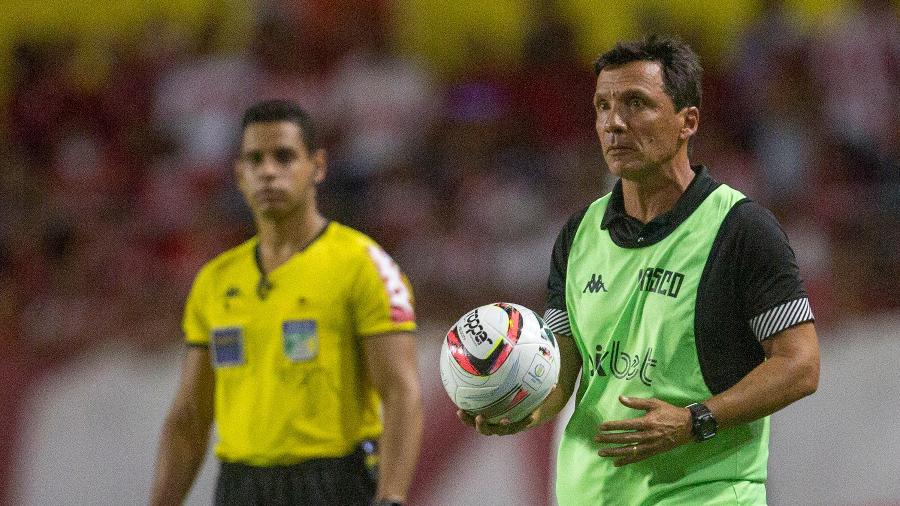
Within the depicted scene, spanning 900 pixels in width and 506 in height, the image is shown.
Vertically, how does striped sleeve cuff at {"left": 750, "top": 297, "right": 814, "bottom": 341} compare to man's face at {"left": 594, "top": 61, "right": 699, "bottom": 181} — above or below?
below

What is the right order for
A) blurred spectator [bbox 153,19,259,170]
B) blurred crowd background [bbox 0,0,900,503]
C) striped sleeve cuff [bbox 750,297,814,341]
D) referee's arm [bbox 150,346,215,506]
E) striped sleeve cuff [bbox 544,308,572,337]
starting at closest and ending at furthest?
striped sleeve cuff [bbox 750,297,814,341] → striped sleeve cuff [bbox 544,308,572,337] → referee's arm [bbox 150,346,215,506] → blurred crowd background [bbox 0,0,900,503] → blurred spectator [bbox 153,19,259,170]

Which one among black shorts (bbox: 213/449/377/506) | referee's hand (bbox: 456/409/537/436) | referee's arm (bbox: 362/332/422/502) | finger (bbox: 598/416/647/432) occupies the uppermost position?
finger (bbox: 598/416/647/432)

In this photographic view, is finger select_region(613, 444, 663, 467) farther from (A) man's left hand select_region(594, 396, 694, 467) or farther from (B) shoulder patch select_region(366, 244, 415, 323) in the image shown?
(B) shoulder patch select_region(366, 244, 415, 323)

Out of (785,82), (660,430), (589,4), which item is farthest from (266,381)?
(589,4)

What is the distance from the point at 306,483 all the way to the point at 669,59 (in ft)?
7.20

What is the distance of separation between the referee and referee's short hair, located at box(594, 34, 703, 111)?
5.76 ft

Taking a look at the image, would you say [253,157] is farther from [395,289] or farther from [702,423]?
[702,423]

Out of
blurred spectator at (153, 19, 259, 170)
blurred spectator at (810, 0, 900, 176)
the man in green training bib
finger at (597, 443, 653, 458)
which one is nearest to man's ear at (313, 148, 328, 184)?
the man in green training bib

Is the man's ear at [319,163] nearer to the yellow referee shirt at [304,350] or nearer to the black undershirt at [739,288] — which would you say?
the yellow referee shirt at [304,350]

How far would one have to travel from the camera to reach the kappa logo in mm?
3729

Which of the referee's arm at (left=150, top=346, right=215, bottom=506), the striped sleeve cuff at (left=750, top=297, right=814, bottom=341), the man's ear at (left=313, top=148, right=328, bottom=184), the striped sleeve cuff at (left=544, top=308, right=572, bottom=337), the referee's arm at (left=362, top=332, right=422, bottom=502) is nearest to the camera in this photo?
the striped sleeve cuff at (left=750, top=297, right=814, bottom=341)

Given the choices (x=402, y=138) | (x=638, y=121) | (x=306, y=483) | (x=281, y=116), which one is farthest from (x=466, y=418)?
(x=402, y=138)

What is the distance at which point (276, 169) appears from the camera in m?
5.39

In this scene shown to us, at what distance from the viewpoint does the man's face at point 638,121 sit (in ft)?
11.9
